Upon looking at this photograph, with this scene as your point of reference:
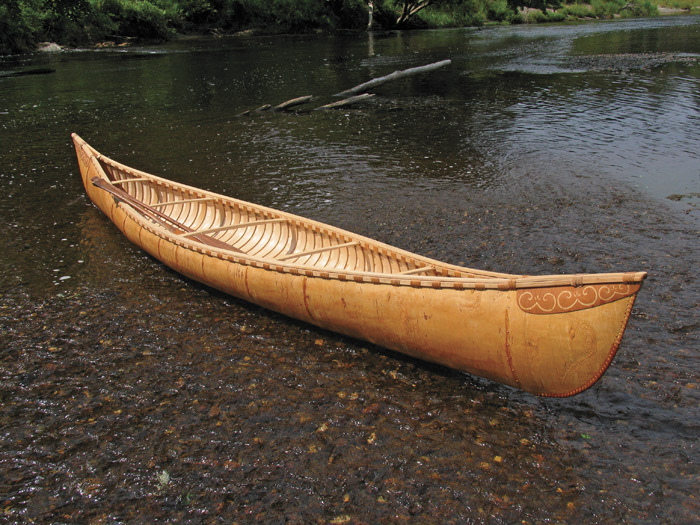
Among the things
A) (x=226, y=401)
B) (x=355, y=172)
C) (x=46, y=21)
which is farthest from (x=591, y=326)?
(x=46, y=21)

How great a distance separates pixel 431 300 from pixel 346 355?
5.35ft

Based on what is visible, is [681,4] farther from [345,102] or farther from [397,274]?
[397,274]

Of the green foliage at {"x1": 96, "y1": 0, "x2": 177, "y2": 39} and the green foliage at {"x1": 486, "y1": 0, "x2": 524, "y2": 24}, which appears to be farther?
the green foliage at {"x1": 486, "y1": 0, "x2": 524, "y2": 24}

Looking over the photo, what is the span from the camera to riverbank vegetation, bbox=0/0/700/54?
126 feet

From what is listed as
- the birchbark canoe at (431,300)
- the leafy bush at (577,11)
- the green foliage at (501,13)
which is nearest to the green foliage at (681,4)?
the leafy bush at (577,11)

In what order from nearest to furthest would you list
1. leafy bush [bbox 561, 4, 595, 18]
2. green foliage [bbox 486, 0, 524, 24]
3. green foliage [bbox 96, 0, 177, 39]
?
green foliage [bbox 96, 0, 177, 39] → green foliage [bbox 486, 0, 524, 24] → leafy bush [bbox 561, 4, 595, 18]

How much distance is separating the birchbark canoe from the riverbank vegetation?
38.3 metres

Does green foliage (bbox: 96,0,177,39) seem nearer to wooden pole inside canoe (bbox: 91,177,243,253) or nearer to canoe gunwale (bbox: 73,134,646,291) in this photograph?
wooden pole inside canoe (bbox: 91,177,243,253)

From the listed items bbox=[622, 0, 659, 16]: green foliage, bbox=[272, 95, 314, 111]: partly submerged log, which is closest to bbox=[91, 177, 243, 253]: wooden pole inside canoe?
bbox=[272, 95, 314, 111]: partly submerged log

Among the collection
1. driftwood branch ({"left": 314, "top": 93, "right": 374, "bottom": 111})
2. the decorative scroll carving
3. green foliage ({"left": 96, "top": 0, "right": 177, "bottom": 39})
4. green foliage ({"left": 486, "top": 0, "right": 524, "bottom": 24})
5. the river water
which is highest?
green foliage ({"left": 486, "top": 0, "right": 524, "bottom": 24})

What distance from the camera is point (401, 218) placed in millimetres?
10188

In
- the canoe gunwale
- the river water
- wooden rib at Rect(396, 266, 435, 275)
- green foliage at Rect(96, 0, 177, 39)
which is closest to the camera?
the canoe gunwale

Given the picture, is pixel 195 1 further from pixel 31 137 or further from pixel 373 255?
pixel 373 255

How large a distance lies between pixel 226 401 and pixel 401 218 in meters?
5.77
